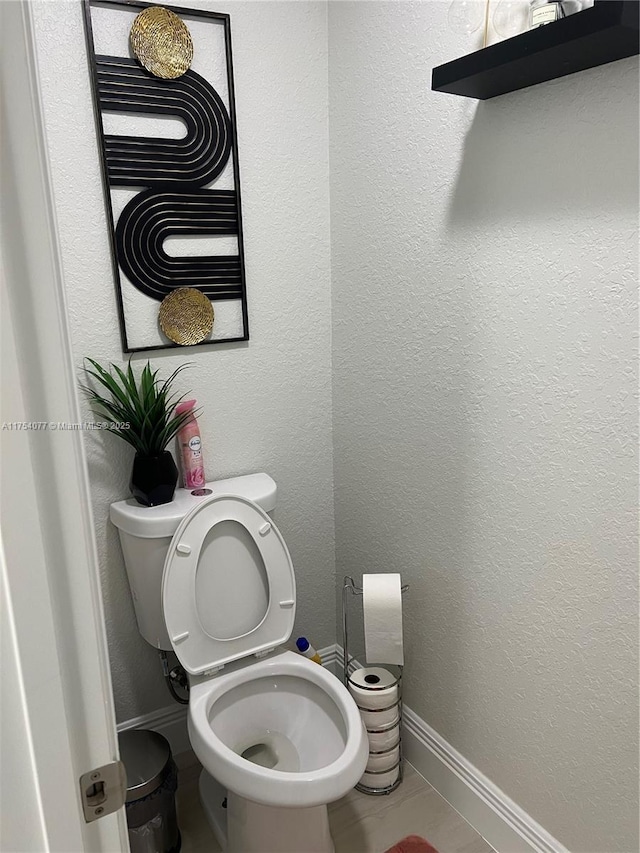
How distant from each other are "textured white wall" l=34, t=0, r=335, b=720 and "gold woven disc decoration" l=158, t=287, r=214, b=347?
0.06 meters

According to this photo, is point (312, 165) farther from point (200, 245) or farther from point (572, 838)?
point (572, 838)

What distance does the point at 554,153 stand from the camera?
1266 millimetres

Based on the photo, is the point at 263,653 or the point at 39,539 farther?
the point at 263,653

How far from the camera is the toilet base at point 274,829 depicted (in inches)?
61.2

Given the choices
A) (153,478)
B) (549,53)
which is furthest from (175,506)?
(549,53)

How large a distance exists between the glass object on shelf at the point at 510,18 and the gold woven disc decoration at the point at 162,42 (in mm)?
776

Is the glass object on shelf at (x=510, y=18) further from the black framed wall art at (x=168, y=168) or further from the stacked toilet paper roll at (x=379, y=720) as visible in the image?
the stacked toilet paper roll at (x=379, y=720)

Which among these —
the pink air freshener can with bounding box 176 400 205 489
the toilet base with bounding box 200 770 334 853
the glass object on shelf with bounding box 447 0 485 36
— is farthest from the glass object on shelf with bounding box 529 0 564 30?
the toilet base with bounding box 200 770 334 853

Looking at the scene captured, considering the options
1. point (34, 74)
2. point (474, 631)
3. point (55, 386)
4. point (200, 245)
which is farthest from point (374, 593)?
point (34, 74)

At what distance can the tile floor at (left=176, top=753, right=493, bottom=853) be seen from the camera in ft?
5.58

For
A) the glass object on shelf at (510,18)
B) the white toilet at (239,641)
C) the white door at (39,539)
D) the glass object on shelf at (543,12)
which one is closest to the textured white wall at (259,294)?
the white toilet at (239,641)

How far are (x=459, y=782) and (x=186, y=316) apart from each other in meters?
1.44

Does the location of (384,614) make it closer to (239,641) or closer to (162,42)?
(239,641)

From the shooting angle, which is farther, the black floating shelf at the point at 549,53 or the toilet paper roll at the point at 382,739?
the toilet paper roll at the point at 382,739
